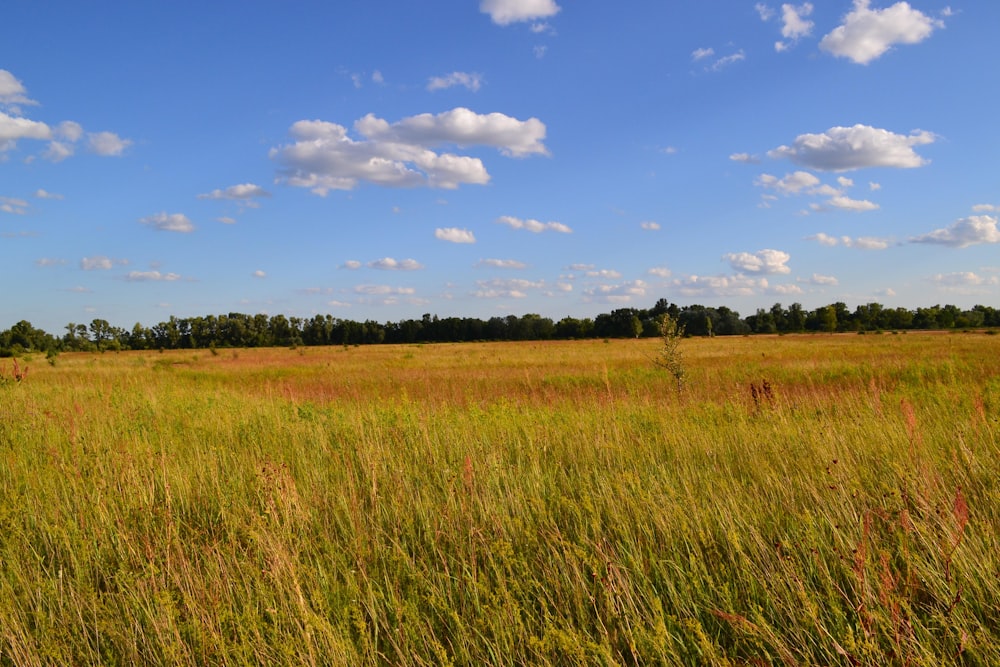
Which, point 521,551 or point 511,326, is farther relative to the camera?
point 511,326

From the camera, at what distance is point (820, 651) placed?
219 cm

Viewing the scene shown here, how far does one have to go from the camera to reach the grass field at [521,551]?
2.35 m

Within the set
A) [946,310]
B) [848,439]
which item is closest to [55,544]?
[848,439]

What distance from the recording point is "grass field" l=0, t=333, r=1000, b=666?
2.35m

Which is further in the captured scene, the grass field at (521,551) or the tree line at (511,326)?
the tree line at (511,326)

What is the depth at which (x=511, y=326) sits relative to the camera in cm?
11594

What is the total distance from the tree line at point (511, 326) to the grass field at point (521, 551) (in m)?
90.8

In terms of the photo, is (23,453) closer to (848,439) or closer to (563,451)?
(563,451)

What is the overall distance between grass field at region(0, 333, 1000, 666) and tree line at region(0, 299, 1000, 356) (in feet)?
298

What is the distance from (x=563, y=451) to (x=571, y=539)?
2.10 meters

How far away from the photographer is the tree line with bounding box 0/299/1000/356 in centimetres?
9762

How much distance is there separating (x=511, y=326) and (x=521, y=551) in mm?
112847

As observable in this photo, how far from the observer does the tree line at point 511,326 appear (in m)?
97.6

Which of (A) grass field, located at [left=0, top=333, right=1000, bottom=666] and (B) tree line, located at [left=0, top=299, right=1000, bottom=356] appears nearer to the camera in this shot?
(A) grass field, located at [left=0, top=333, right=1000, bottom=666]
